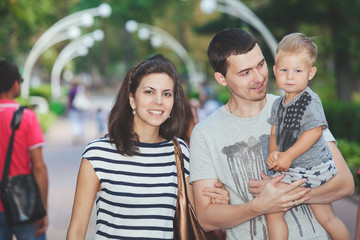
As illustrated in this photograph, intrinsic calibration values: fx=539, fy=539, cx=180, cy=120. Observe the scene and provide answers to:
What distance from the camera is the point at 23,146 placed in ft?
14.7

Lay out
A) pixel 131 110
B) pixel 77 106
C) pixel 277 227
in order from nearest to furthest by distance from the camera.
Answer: pixel 277 227
pixel 131 110
pixel 77 106

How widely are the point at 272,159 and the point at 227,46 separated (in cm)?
71

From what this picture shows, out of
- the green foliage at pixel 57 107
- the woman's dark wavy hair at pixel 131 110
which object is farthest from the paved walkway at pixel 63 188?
the green foliage at pixel 57 107

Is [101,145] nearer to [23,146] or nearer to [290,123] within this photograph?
[290,123]

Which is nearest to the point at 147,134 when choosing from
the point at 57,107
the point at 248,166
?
the point at 248,166

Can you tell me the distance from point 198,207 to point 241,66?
85 cm

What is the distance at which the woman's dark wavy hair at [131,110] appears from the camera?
3.21m

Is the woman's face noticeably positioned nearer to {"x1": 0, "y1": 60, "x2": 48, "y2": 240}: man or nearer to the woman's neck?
the woman's neck

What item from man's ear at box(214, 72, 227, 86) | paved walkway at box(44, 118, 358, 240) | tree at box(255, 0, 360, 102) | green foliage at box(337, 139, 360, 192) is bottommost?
paved walkway at box(44, 118, 358, 240)

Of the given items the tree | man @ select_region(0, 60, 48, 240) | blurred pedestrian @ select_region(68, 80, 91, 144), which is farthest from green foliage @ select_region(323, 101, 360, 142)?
man @ select_region(0, 60, 48, 240)

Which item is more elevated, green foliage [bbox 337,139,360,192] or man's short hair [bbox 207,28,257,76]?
man's short hair [bbox 207,28,257,76]

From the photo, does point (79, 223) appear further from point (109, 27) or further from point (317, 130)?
point (109, 27)

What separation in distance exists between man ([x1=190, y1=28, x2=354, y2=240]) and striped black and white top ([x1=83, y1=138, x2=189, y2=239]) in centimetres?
19

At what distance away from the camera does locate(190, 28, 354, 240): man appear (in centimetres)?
295
